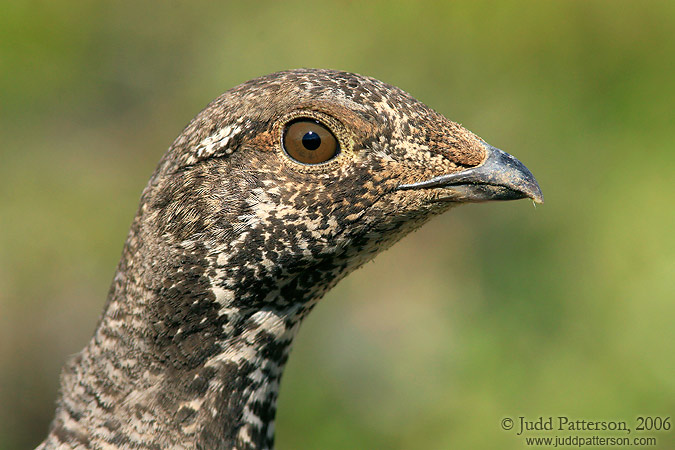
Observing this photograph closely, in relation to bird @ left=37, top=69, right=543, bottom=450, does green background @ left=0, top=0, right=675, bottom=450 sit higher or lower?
higher

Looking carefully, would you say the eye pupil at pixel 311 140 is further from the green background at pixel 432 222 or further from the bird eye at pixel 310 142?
the green background at pixel 432 222

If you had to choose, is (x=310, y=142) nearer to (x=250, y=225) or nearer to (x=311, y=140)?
(x=311, y=140)

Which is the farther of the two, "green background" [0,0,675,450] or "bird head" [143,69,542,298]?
"green background" [0,0,675,450]

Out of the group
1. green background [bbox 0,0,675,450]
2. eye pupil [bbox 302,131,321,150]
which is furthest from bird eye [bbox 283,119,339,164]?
green background [bbox 0,0,675,450]

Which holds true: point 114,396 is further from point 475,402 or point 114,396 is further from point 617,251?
point 617,251

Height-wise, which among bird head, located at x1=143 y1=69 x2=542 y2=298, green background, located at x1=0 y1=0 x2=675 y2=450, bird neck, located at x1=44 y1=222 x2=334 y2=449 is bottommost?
bird neck, located at x1=44 y1=222 x2=334 y2=449

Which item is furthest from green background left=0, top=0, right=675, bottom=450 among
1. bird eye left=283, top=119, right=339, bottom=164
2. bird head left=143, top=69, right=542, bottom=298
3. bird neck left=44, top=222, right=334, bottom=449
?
bird eye left=283, top=119, right=339, bottom=164

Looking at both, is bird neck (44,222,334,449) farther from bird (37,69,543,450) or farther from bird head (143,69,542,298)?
bird head (143,69,542,298)
